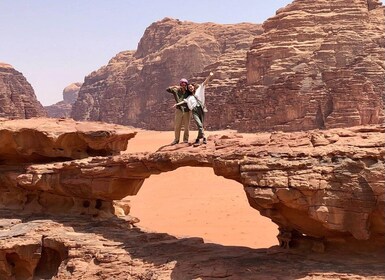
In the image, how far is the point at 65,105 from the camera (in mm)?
156875

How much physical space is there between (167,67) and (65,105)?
7975 cm

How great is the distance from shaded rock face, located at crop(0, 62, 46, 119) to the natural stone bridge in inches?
2011

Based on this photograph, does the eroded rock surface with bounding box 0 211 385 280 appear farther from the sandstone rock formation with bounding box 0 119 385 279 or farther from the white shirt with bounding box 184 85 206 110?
the white shirt with bounding box 184 85 206 110

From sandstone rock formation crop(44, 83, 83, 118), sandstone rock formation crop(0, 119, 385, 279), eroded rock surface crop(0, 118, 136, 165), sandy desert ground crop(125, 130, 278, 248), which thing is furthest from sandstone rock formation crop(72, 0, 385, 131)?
sandstone rock formation crop(44, 83, 83, 118)

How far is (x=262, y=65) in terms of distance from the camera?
181 feet

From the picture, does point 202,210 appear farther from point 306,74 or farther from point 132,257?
point 306,74

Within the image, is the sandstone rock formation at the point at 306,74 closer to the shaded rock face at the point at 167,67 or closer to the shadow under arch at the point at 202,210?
the shaded rock face at the point at 167,67

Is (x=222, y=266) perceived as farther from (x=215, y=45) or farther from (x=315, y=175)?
(x=215, y=45)

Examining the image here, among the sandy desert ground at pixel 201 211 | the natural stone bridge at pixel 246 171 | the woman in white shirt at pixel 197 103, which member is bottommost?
the sandy desert ground at pixel 201 211

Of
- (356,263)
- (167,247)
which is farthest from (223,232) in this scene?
(356,263)

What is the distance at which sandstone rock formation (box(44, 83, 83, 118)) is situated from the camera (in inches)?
5728

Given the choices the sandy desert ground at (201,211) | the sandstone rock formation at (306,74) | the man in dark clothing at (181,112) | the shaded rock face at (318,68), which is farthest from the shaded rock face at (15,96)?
the man in dark clothing at (181,112)

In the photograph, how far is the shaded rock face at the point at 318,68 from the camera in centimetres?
4681

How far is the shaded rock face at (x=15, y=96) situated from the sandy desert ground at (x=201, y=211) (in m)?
39.8
